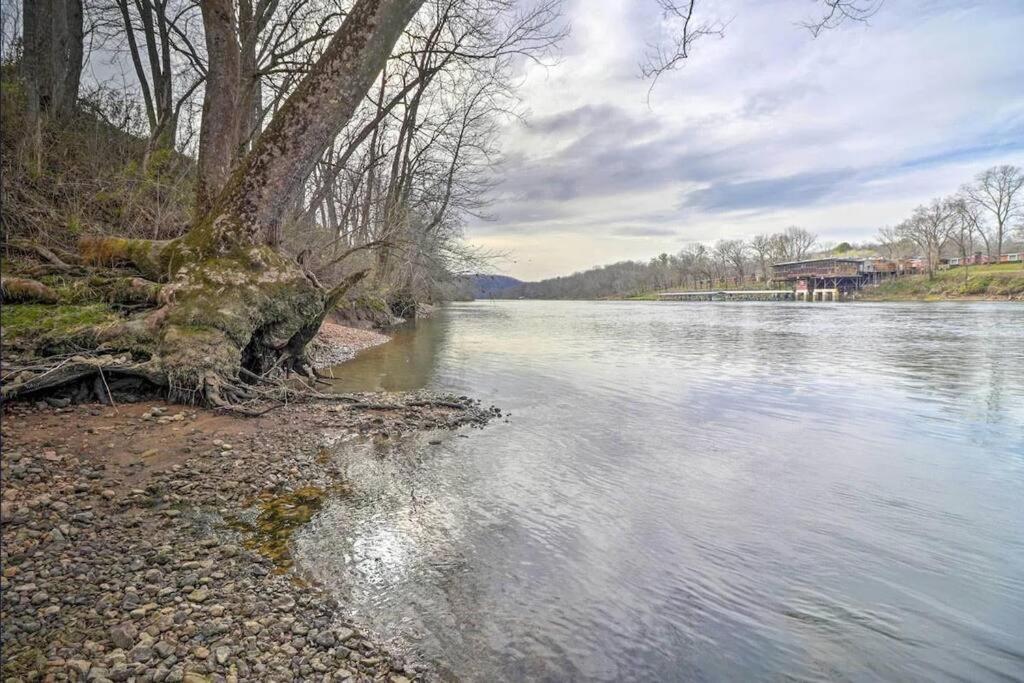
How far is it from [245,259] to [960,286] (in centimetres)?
8044

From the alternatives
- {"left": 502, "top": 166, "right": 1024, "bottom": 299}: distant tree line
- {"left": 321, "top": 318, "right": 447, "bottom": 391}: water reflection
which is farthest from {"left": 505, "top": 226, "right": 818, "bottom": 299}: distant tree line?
{"left": 321, "top": 318, "right": 447, "bottom": 391}: water reflection

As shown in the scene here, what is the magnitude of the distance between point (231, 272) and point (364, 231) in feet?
34.8

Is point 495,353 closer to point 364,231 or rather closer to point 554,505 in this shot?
point 364,231

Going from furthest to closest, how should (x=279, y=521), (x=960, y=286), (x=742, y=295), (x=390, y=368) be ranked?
(x=742, y=295) < (x=960, y=286) < (x=390, y=368) < (x=279, y=521)

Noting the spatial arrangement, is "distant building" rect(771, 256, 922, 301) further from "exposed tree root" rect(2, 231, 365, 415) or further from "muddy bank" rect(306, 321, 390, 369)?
"exposed tree root" rect(2, 231, 365, 415)

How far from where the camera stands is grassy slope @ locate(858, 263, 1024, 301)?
5725 centimetres

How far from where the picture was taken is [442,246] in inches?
720

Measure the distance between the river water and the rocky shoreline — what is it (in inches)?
14.1

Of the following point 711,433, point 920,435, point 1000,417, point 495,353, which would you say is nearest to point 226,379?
point 711,433

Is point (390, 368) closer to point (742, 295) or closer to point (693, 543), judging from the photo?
point (693, 543)

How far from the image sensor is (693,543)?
175 inches

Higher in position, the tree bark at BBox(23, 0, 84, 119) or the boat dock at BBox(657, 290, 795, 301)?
the tree bark at BBox(23, 0, 84, 119)

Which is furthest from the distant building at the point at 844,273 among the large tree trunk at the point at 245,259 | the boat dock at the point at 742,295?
the large tree trunk at the point at 245,259

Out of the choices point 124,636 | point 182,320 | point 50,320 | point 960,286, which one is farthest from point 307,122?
point 960,286
